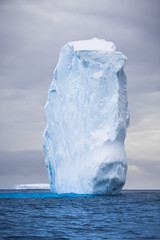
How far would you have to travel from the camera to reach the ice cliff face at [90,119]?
26281 mm

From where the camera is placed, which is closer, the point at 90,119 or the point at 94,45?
the point at 90,119

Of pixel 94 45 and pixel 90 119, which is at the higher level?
pixel 94 45

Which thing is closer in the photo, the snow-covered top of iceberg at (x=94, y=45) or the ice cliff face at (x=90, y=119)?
the ice cliff face at (x=90, y=119)

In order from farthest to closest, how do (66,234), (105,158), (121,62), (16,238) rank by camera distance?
(121,62)
(105,158)
(66,234)
(16,238)

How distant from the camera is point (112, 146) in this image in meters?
26.6

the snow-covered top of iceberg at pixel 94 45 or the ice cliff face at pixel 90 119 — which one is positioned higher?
the snow-covered top of iceberg at pixel 94 45

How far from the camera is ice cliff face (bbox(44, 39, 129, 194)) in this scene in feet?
86.2

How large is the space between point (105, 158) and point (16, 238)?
680 inches

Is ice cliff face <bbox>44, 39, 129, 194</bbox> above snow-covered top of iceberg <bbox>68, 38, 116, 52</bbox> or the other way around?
the other way around

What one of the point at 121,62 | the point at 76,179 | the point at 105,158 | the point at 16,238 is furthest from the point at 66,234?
the point at 121,62

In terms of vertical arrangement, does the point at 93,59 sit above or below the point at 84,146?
above

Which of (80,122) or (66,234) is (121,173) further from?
(66,234)

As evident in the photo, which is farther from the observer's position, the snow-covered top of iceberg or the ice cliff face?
the snow-covered top of iceberg

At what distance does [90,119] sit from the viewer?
2752cm
